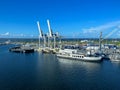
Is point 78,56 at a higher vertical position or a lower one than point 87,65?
higher

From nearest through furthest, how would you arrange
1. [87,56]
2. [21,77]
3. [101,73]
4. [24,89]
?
[24,89], [21,77], [101,73], [87,56]

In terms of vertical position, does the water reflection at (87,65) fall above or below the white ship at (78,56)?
below

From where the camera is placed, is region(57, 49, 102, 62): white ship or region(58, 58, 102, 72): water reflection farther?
region(57, 49, 102, 62): white ship

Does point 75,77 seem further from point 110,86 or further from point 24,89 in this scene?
point 24,89

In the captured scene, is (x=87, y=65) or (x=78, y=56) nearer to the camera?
(x=87, y=65)

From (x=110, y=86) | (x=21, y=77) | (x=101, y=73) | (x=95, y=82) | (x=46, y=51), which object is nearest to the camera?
(x=110, y=86)

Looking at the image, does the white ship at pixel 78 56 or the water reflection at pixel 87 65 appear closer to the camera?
the water reflection at pixel 87 65

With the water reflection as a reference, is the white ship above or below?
above

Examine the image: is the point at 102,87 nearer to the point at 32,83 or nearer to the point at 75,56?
the point at 32,83

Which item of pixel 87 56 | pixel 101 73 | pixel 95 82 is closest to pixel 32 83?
pixel 95 82

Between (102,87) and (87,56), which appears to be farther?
(87,56)
